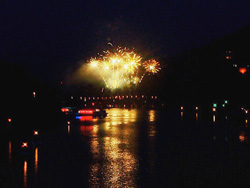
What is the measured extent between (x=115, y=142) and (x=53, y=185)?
9182 mm

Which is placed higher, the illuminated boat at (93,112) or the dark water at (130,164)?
the illuminated boat at (93,112)

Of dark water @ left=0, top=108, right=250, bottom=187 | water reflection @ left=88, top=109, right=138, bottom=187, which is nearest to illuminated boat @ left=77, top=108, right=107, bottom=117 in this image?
water reflection @ left=88, top=109, right=138, bottom=187

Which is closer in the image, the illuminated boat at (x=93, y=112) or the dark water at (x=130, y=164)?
the dark water at (x=130, y=164)

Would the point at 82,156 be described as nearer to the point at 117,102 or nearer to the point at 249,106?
the point at 249,106

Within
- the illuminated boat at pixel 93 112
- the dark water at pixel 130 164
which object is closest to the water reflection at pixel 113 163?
the dark water at pixel 130 164

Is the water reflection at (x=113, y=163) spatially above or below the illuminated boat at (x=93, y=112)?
below

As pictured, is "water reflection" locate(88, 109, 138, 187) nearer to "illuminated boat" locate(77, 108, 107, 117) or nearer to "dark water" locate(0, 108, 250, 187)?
"dark water" locate(0, 108, 250, 187)

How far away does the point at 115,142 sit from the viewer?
727 inches

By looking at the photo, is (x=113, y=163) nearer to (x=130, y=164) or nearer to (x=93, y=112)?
(x=130, y=164)

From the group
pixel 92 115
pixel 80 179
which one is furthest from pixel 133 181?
pixel 92 115

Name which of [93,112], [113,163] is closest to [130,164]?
[113,163]

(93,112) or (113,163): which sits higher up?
(93,112)

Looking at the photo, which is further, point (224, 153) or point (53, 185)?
point (224, 153)

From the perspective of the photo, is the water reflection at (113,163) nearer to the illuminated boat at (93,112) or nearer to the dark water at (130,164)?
the dark water at (130,164)
